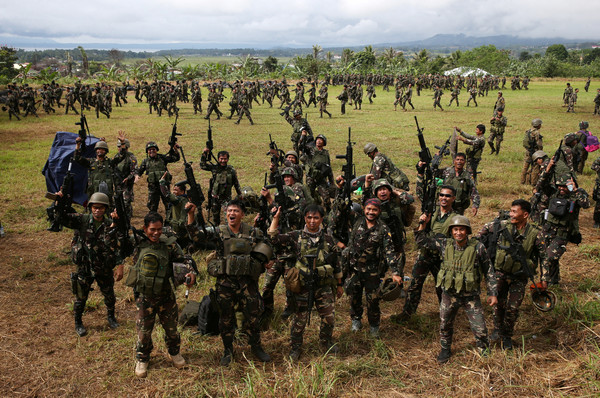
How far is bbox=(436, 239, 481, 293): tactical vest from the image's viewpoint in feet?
14.8

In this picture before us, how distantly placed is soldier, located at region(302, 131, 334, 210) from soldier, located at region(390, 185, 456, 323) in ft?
10.4

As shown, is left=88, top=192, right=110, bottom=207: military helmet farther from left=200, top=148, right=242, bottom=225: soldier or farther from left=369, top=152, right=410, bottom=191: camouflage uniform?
left=369, top=152, right=410, bottom=191: camouflage uniform

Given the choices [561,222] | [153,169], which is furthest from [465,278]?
[153,169]

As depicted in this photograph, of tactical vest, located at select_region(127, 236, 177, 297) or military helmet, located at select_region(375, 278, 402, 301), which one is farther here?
military helmet, located at select_region(375, 278, 402, 301)

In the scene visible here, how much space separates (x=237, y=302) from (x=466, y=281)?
99.8 inches

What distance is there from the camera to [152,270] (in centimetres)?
440

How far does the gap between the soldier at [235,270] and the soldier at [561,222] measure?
14.1 ft

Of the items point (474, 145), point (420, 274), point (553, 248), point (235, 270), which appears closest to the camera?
point (235, 270)

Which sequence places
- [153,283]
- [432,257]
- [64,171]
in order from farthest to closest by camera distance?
[64,171]
[432,257]
[153,283]

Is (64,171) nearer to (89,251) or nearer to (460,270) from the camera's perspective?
(89,251)

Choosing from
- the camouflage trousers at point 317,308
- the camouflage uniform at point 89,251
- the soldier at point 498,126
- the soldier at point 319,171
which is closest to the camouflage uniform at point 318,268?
the camouflage trousers at point 317,308

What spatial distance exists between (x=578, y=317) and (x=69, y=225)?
261 inches

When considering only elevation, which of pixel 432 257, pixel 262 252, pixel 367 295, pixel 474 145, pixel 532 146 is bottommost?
pixel 367 295

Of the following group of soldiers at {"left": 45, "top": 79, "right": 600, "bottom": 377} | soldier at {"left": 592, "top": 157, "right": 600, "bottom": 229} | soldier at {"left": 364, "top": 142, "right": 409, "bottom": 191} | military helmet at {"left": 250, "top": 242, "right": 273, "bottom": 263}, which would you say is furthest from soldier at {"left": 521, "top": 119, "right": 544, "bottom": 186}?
military helmet at {"left": 250, "top": 242, "right": 273, "bottom": 263}
